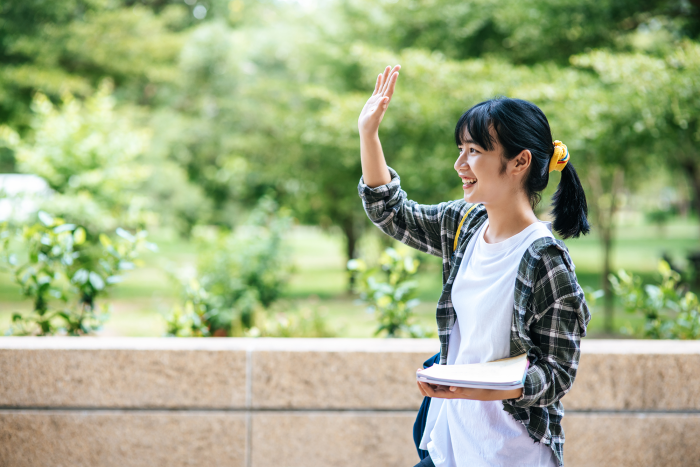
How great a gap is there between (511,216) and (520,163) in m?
0.15

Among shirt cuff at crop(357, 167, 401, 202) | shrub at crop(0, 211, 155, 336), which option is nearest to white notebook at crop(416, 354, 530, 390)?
shirt cuff at crop(357, 167, 401, 202)

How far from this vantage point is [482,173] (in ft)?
5.06

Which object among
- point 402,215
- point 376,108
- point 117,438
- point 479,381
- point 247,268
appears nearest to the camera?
point 479,381

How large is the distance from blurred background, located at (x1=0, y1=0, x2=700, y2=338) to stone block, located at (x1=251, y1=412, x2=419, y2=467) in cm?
67

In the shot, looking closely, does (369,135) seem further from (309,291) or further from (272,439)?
(309,291)

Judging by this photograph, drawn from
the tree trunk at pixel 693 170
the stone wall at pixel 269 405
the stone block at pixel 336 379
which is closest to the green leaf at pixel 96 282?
the stone wall at pixel 269 405

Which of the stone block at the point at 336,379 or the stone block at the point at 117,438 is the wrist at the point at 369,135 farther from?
the stone block at the point at 117,438

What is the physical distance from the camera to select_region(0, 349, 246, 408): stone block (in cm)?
277

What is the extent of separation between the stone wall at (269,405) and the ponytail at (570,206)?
132 centimetres

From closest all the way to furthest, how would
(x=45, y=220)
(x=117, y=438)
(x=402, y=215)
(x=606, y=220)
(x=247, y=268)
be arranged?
(x=402, y=215)
(x=117, y=438)
(x=45, y=220)
(x=247, y=268)
(x=606, y=220)

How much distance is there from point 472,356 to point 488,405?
0.14 metres

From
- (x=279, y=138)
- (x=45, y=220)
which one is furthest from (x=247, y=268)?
(x=279, y=138)

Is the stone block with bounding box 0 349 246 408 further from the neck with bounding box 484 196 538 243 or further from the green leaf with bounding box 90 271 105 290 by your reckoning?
the neck with bounding box 484 196 538 243

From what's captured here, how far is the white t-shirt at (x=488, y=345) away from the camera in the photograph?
1503 millimetres
